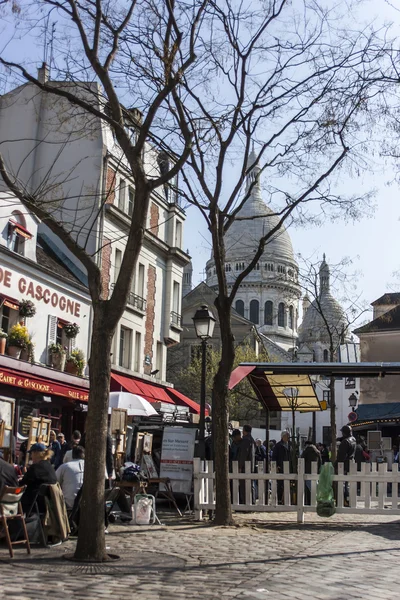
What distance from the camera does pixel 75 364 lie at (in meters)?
25.2

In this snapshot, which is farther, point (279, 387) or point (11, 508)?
point (279, 387)

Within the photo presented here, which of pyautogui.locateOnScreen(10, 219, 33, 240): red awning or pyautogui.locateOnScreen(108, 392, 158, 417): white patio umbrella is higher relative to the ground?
pyautogui.locateOnScreen(10, 219, 33, 240): red awning

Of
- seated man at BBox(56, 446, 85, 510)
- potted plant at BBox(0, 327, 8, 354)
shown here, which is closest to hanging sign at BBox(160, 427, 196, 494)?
seated man at BBox(56, 446, 85, 510)

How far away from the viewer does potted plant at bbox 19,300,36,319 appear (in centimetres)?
2323

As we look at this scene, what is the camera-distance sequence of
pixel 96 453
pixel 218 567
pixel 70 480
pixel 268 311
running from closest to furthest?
pixel 218 567 → pixel 96 453 → pixel 70 480 → pixel 268 311

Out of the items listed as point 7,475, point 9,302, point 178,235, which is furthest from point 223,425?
point 178,235

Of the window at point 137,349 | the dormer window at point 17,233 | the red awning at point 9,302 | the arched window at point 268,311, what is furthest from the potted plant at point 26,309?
the arched window at point 268,311

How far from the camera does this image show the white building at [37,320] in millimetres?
21000

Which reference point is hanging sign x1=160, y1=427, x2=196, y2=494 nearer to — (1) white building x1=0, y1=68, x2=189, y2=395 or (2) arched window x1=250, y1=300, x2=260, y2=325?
(1) white building x1=0, y1=68, x2=189, y2=395

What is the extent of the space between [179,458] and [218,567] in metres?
7.81

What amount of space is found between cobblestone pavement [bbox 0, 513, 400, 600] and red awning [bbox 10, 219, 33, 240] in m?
13.0

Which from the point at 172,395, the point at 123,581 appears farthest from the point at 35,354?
the point at 123,581

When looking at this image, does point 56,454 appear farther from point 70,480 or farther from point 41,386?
point 70,480

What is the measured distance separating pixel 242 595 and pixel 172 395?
1106 inches
